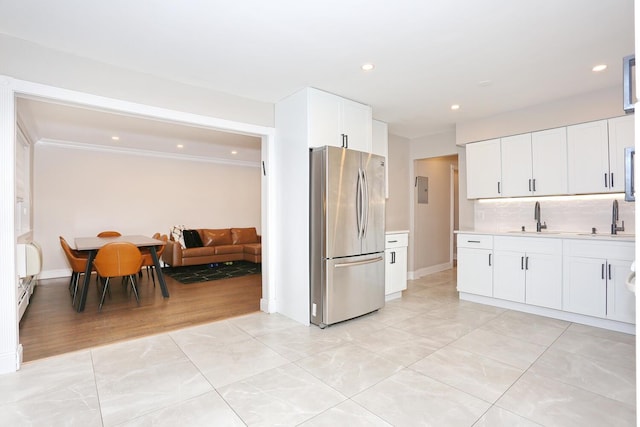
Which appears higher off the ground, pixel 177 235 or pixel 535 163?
pixel 535 163

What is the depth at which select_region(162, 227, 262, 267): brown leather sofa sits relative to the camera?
6652 mm

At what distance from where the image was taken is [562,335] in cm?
308

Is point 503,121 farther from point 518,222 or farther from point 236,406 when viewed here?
point 236,406

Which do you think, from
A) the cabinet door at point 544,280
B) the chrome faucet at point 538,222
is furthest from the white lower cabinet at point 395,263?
the chrome faucet at point 538,222

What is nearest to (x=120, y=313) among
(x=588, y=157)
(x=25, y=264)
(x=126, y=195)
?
(x=25, y=264)

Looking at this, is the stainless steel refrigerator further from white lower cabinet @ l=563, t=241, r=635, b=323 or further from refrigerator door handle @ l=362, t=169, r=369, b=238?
white lower cabinet @ l=563, t=241, r=635, b=323

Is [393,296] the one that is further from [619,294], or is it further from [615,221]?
[615,221]

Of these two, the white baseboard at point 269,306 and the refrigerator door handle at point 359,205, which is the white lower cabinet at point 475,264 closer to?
the refrigerator door handle at point 359,205

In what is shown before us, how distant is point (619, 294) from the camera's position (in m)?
3.14

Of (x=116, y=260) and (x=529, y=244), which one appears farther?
(x=116, y=260)

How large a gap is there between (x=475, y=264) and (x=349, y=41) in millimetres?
3228

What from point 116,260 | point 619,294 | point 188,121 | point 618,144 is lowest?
point 619,294

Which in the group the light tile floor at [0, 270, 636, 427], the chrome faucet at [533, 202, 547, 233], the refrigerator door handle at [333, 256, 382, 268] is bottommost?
the light tile floor at [0, 270, 636, 427]

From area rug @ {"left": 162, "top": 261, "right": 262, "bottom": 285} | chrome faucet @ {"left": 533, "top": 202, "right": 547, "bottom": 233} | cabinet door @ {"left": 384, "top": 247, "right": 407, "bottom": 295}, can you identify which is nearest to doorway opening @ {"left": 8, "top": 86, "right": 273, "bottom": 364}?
cabinet door @ {"left": 384, "top": 247, "right": 407, "bottom": 295}
